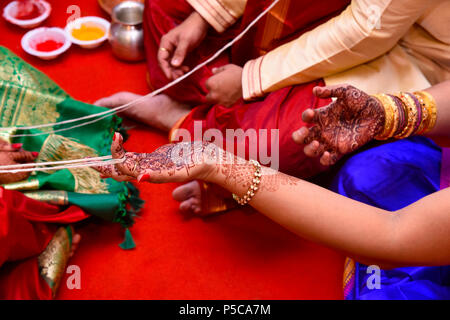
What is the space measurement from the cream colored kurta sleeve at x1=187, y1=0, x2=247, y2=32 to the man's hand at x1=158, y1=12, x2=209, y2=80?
0.09ft

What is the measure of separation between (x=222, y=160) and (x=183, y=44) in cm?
73

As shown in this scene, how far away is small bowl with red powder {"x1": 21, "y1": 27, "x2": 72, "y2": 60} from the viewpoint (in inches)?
82.5

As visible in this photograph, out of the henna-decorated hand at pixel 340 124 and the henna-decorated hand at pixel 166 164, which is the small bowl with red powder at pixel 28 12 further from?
the henna-decorated hand at pixel 340 124

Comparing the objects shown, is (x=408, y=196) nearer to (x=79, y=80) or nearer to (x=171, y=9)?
(x=171, y=9)

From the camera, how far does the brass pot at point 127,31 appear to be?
2041 millimetres

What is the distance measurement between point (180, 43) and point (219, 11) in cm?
19

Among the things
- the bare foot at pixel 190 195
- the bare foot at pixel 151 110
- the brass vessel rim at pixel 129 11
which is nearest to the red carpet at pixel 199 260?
the bare foot at pixel 190 195

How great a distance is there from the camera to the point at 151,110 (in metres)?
1.79

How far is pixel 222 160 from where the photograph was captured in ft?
3.48

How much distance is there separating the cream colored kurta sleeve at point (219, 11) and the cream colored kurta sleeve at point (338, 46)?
0.25 metres

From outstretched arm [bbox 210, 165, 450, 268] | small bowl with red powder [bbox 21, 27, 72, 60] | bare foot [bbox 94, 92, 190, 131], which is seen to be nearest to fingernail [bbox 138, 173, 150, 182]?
outstretched arm [bbox 210, 165, 450, 268]

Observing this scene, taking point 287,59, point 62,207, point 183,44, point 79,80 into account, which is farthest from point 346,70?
point 79,80
